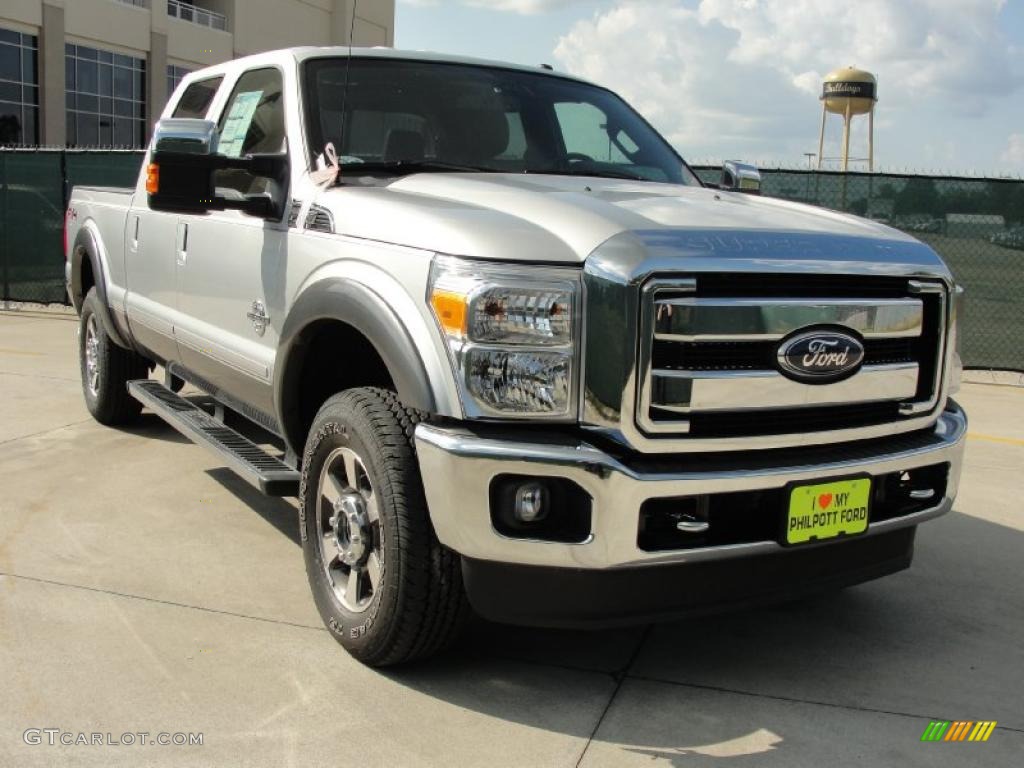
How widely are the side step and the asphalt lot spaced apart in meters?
0.42

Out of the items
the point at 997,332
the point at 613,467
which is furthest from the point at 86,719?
the point at 997,332

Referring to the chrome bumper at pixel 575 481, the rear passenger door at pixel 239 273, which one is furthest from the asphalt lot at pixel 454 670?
the rear passenger door at pixel 239 273

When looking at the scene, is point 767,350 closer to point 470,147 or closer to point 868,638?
point 868,638

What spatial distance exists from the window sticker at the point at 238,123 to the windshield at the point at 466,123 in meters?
0.47

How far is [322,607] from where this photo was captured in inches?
143

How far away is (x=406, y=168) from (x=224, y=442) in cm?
138

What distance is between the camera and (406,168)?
13.5ft

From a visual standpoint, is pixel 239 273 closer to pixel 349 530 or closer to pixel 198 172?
pixel 198 172

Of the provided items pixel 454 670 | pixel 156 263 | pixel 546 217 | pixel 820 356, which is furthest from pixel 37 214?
pixel 820 356

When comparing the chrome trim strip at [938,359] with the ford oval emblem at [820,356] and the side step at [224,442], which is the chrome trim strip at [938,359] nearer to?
the ford oval emblem at [820,356]

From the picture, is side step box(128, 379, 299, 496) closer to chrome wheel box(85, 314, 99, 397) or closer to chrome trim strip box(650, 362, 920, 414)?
chrome wheel box(85, 314, 99, 397)

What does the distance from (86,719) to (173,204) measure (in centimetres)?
185

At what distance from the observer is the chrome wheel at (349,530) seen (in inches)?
134

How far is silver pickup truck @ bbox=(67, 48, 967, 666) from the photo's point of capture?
9.72 feet
